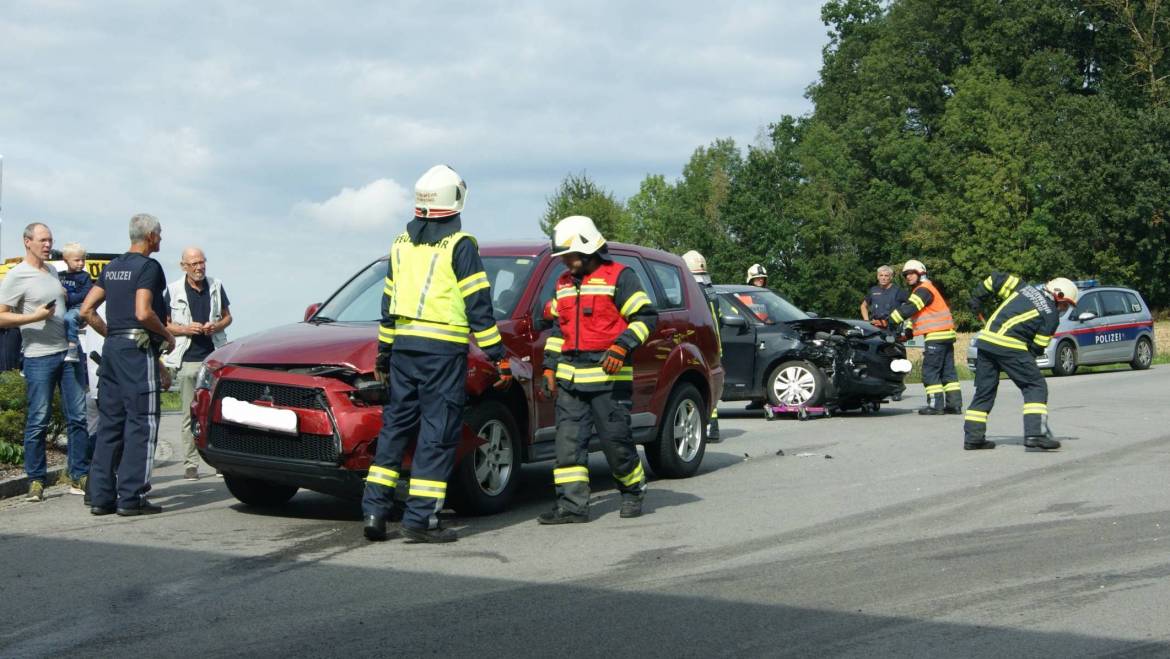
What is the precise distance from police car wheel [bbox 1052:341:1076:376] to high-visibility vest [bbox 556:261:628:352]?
67.1 ft

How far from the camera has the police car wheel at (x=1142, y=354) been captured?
28.4m

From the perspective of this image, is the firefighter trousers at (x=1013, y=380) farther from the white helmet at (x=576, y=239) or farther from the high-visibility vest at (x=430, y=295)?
the high-visibility vest at (x=430, y=295)

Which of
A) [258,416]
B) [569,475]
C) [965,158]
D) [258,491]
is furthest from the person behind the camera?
[965,158]

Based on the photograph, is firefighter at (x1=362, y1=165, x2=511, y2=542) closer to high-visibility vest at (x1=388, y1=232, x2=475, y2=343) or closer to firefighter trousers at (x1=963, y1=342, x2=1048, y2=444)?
high-visibility vest at (x1=388, y1=232, x2=475, y2=343)

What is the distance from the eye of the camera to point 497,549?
24.0 ft

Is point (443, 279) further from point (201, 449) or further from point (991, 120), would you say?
point (991, 120)

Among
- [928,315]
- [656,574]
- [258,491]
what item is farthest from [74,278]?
[928,315]

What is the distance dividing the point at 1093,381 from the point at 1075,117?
3859 cm

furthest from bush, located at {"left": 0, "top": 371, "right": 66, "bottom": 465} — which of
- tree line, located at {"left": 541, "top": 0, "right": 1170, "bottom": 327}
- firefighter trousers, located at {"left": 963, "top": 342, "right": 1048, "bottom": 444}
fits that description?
tree line, located at {"left": 541, "top": 0, "right": 1170, "bottom": 327}

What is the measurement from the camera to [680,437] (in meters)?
10.5

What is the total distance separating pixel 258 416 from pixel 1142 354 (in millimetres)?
25269

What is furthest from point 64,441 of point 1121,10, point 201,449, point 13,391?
point 1121,10

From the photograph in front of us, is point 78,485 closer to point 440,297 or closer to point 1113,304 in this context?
point 440,297

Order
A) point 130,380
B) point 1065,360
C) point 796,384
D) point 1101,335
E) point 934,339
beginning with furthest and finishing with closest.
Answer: point 1101,335
point 1065,360
point 934,339
point 796,384
point 130,380
